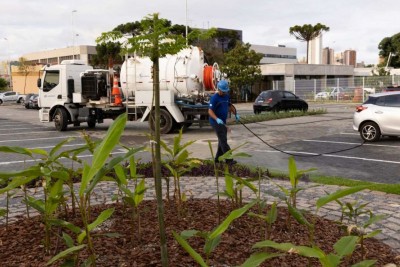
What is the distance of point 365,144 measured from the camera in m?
12.7

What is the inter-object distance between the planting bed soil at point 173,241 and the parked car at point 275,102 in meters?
21.8

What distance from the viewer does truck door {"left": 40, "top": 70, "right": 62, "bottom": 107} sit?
1841 centimetres

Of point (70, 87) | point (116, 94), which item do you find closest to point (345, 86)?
point (116, 94)

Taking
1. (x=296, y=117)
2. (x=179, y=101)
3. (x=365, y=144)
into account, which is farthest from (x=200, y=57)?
(x=296, y=117)

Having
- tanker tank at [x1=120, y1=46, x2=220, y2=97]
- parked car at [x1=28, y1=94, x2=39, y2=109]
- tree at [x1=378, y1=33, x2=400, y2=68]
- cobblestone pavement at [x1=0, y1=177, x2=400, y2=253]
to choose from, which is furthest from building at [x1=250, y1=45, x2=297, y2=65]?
cobblestone pavement at [x1=0, y1=177, x2=400, y2=253]

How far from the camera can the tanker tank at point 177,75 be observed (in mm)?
16391

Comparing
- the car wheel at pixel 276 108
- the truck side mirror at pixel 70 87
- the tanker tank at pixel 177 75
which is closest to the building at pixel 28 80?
the car wheel at pixel 276 108

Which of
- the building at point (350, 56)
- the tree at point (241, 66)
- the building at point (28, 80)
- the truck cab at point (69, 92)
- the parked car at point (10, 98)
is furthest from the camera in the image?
the building at point (350, 56)

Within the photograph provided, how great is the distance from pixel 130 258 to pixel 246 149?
889 centimetres

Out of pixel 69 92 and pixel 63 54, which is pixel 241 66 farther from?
pixel 63 54

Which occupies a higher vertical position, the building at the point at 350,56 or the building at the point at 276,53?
the building at the point at 350,56

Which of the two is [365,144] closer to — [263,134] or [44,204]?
[263,134]

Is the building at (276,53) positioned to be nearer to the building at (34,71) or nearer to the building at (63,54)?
the building at (63,54)

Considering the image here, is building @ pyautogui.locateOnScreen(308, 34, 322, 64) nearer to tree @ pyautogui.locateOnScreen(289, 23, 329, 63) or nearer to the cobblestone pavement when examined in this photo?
tree @ pyautogui.locateOnScreen(289, 23, 329, 63)
